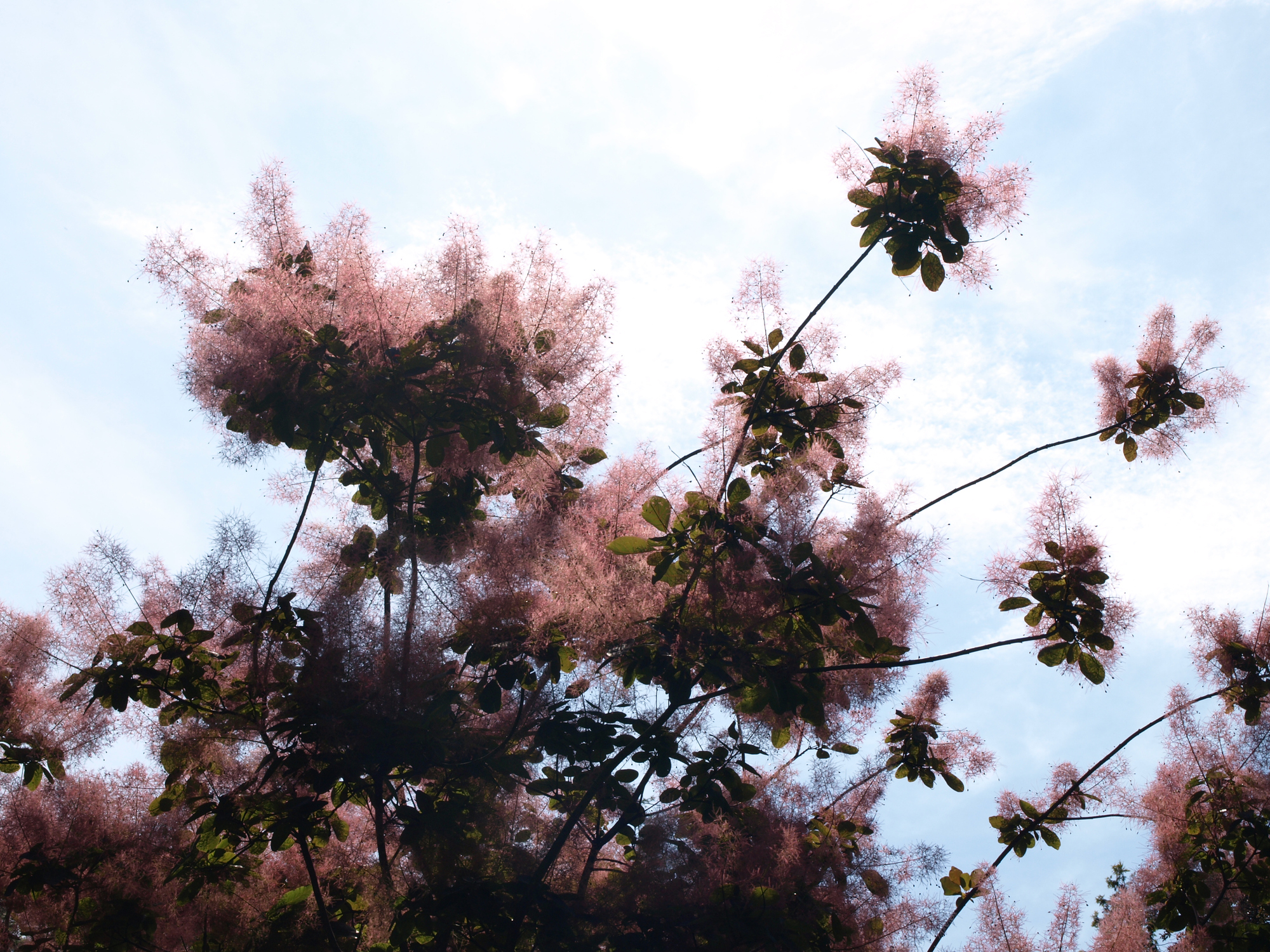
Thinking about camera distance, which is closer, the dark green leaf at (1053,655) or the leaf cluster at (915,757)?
the dark green leaf at (1053,655)

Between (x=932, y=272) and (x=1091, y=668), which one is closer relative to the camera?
(x=1091, y=668)

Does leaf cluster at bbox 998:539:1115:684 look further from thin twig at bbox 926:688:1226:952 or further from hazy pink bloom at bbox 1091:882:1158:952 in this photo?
hazy pink bloom at bbox 1091:882:1158:952

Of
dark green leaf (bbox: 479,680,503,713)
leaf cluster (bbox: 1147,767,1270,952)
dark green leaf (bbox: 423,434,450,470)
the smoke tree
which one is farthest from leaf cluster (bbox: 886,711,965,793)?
dark green leaf (bbox: 423,434,450,470)

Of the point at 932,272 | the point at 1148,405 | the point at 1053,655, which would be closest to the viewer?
the point at 1053,655

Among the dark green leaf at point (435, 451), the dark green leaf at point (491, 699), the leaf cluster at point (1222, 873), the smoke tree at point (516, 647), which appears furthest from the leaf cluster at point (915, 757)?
the dark green leaf at point (435, 451)

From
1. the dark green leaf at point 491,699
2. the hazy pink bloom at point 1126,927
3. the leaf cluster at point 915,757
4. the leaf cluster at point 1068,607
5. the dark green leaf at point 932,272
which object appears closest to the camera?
the leaf cluster at point 1068,607

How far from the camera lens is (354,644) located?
12.3 feet

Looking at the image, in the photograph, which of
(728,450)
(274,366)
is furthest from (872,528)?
(274,366)

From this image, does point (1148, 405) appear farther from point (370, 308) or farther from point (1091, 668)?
point (370, 308)

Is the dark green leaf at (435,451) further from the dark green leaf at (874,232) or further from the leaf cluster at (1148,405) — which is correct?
the leaf cluster at (1148,405)

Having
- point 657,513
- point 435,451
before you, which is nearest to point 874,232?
point 657,513

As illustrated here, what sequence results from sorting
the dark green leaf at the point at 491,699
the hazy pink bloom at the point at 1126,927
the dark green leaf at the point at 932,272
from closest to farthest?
the dark green leaf at the point at 491,699, the dark green leaf at the point at 932,272, the hazy pink bloom at the point at 1126,927

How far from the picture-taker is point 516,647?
3514 millimetres

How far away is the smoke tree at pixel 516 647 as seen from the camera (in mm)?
3254
